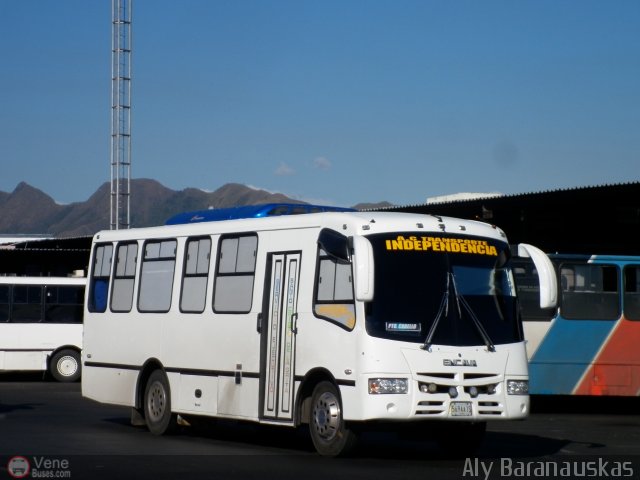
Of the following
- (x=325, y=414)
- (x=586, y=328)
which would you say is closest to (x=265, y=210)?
(x=325, y=414)

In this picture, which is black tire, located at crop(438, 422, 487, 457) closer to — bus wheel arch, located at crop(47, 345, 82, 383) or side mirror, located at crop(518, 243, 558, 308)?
side mirror, located at crop(518, 243, 558, 308)

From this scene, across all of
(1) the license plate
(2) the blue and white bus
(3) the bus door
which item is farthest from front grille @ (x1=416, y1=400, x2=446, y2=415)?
(2) the blue and white bus

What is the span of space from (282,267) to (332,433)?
242 cm

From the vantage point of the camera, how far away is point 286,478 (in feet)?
41.8

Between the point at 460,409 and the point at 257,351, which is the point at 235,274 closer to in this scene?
the point at 257,351

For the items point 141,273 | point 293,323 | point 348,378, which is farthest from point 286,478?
point 141,273

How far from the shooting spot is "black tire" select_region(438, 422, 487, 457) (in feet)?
51.7

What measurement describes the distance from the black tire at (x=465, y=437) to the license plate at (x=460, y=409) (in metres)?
1.04

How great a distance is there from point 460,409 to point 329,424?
4.96ft

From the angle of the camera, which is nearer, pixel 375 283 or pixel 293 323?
pixel 375 283

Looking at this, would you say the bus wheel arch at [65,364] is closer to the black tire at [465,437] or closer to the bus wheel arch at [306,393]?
the bus wheel arch at [306,393]

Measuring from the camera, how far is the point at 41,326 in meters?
34.4

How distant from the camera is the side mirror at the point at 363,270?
46.6 ft

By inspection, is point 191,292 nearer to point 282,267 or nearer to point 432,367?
A: point 282,267
